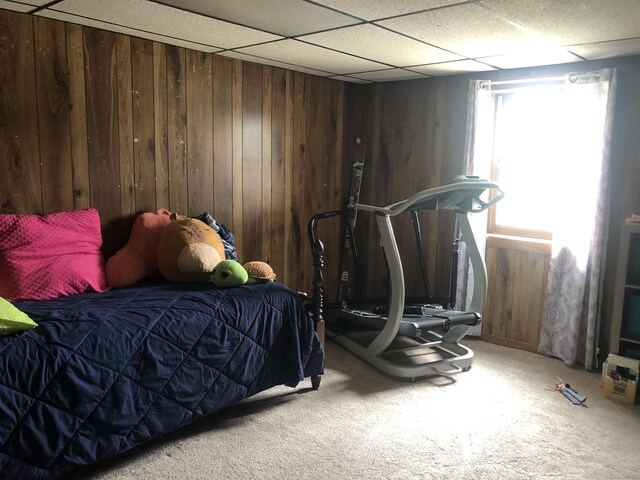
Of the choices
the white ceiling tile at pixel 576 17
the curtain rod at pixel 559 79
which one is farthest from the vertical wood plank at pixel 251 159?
the white ceiling tile at pixel 576 17

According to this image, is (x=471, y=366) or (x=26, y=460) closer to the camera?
(x=26, y=460)

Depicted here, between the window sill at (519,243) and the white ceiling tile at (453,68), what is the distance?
1.24 m

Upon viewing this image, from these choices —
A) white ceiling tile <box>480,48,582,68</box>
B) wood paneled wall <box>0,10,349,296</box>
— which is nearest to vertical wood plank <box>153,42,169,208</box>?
wood paneled wall <box>0,10,349,296</box>

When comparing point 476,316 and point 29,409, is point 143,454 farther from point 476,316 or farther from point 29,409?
point 476,316

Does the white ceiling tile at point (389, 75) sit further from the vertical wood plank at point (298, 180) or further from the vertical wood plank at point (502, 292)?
the vertical wood plank at point (502, 292)

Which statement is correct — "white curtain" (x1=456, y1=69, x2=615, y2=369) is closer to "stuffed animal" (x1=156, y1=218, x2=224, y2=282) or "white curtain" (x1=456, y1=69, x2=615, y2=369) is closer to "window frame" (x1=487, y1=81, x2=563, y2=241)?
"window frame" (x1=487, y1=81, x2=563, y2=241)

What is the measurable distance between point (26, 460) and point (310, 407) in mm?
1395

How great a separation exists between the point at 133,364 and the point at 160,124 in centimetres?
167

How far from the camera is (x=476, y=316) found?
3428mm

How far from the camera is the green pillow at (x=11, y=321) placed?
1.96 m

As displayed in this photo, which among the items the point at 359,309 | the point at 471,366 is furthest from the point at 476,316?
the point at 359,309

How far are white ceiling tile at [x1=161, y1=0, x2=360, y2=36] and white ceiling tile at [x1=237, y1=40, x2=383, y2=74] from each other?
37cm

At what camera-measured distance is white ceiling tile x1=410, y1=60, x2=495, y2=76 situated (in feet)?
11.7

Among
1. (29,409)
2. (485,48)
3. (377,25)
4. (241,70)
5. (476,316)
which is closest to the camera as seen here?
(29,409)
